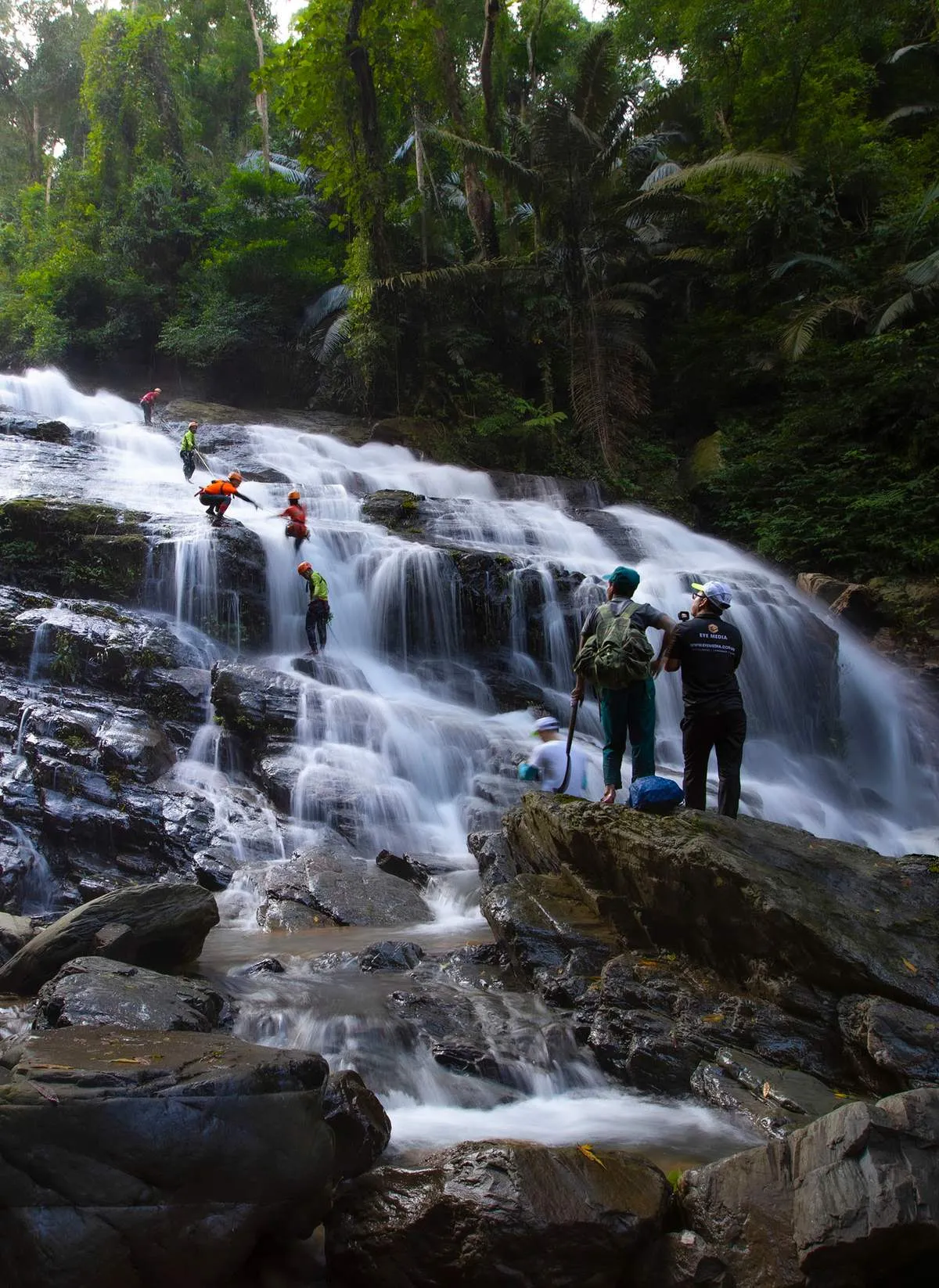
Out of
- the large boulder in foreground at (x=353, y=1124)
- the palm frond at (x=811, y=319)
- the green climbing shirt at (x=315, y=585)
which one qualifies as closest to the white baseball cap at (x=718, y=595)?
the large boulder in foreground at (x=353, y=1124)

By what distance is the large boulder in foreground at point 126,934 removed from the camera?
15.4ft

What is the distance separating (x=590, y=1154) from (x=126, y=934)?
9.96ft

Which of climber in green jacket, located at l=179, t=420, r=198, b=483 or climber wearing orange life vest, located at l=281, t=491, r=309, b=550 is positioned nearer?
climber wearing orange life vest, located at l=281, t=491, r=309, b=550

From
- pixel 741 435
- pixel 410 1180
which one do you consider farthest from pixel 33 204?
pixel 410 1180

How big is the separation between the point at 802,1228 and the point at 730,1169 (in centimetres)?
31

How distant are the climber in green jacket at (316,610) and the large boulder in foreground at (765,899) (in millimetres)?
7058

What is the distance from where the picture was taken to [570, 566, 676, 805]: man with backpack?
552 centimetres

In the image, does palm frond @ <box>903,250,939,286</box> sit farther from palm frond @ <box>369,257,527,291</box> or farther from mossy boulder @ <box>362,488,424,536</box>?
mossy boulder @ <box>362,488,424,536</box>

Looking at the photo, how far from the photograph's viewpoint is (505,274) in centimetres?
2216

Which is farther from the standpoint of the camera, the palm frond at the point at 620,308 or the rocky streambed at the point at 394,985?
the palm frond at the point at 620,308

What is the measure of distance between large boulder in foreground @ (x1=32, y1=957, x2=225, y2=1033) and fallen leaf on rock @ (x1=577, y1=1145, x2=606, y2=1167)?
1.84 meters

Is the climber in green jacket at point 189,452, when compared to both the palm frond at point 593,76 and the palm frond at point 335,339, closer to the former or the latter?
the palm frond at point 335,339

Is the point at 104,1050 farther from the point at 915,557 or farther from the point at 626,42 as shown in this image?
the point at 626,42

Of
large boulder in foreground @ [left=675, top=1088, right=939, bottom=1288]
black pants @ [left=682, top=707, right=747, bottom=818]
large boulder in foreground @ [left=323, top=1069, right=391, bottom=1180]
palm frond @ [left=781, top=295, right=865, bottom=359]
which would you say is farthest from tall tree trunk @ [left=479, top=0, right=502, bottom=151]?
large boulder in foreground @ [left=675, top=1088, right=939, bottom=1288]
